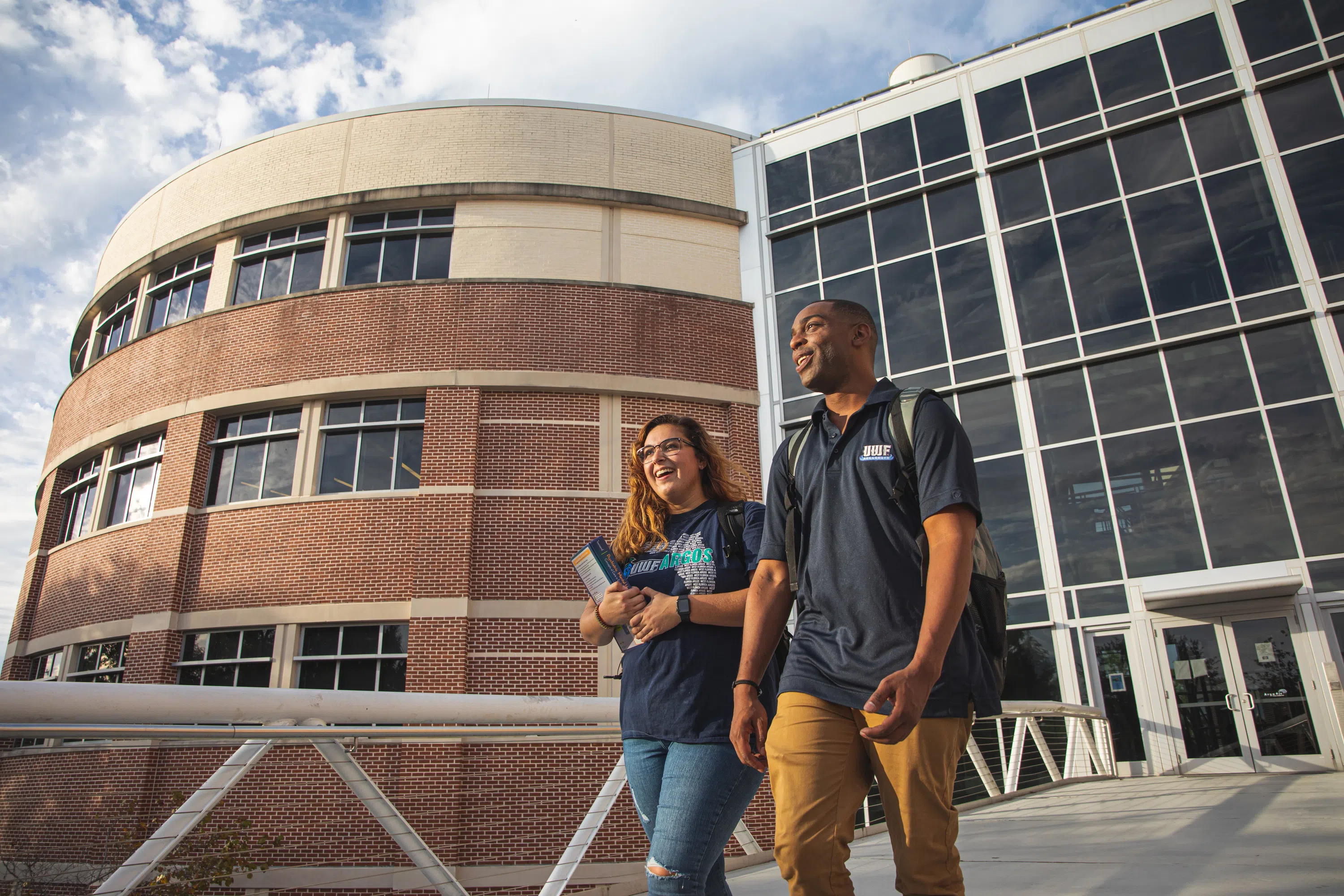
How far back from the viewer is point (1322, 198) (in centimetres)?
1338

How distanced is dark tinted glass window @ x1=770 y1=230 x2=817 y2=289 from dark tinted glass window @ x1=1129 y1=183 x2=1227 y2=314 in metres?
5.60

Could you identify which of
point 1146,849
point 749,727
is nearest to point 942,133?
point 1146,849

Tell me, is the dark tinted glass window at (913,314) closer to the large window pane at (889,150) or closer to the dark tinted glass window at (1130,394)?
the large window pane at (889,150)

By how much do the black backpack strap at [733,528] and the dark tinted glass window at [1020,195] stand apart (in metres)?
14.6

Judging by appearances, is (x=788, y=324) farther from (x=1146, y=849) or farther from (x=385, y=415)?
(x=1146, y=849)

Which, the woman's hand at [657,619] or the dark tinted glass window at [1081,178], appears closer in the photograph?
the woman's hand at [657,619]

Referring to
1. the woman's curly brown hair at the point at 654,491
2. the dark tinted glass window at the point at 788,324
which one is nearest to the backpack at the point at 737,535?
the woman's curly brown hair at the point at 654,491

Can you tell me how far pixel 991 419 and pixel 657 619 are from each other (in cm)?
1339

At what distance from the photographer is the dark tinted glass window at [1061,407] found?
1391 cm

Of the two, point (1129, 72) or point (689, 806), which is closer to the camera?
point (689, 806)

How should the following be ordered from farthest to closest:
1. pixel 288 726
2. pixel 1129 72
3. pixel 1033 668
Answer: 1. pixel 1129 72
2. pixel 1033 668
3. pixel 288 726

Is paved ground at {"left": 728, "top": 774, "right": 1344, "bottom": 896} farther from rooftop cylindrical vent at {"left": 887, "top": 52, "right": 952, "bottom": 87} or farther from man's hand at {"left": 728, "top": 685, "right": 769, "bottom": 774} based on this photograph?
rooftop cylindrical vent at {"left": 887, "top": 52, "right": 952, "bottom": 87}

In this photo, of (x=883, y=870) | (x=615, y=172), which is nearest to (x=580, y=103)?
(x=615, y=172)

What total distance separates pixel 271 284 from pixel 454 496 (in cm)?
640
